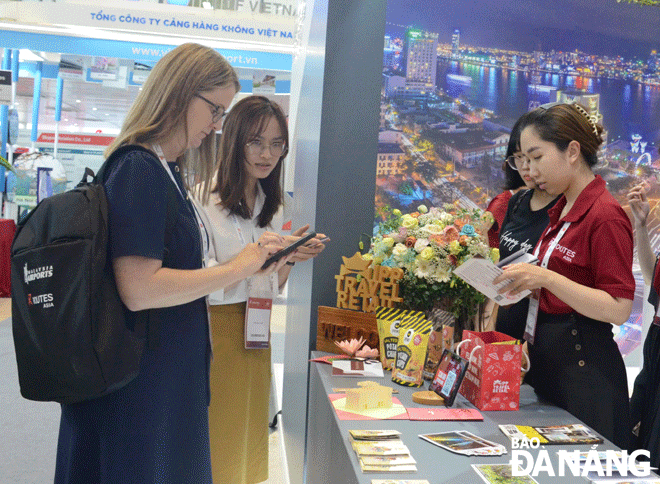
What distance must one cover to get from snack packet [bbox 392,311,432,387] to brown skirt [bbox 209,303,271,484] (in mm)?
598

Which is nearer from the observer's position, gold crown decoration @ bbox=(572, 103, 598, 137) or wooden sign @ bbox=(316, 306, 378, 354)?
gold crown decoration @ bbox=(572, 103, 598, 137)

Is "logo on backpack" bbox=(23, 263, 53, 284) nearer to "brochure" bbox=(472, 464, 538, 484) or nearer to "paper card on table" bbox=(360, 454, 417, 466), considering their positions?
"paper card on table" bbox=(360, 454, 417, 466)

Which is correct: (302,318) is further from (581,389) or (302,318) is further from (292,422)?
(581,389)

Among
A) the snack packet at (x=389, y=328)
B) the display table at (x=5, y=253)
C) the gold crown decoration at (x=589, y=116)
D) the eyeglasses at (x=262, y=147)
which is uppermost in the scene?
the gold crown decoration at (x=589, y=116)

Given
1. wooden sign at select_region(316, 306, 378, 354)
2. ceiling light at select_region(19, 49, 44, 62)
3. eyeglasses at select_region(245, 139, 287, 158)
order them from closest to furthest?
wooden sign at select_region(316, 306, 378, 354), eyeglasses at select_region(245, 139, 287, 158), ceiling light at select_region(19, 49, 44, 62)

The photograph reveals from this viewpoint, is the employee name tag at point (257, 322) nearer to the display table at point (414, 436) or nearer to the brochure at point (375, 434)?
the display table at point (414, 436)

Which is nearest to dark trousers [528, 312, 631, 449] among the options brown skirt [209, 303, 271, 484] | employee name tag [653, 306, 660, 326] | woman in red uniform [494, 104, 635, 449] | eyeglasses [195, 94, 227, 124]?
woman in red uniform [494, 104, 635, 449]

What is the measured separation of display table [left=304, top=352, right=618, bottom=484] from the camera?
4.27ft

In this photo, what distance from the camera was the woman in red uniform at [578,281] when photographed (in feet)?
5.74

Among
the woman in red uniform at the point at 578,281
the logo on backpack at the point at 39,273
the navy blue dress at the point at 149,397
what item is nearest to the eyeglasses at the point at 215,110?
the navy blue dress at the point at 149,397

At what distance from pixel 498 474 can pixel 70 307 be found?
37.9 inches

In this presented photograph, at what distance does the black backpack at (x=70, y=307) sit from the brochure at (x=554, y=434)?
94cm

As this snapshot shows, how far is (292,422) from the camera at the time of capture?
118 inches

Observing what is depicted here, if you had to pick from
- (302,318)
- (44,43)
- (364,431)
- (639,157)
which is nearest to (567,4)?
(639,157)
